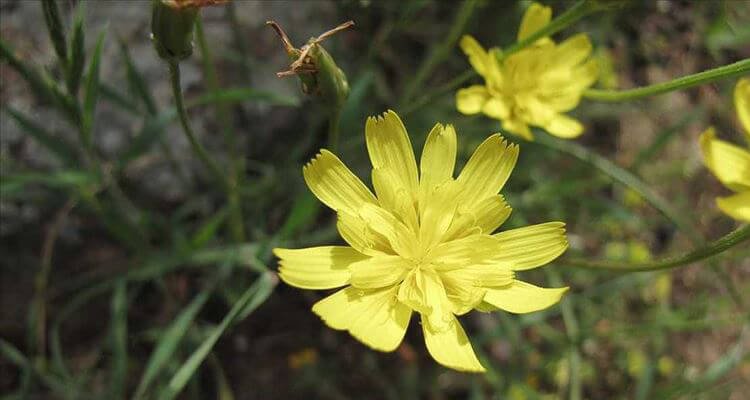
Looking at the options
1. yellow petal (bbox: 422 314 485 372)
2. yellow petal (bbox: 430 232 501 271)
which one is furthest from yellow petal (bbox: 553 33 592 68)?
yellow petal (bbox: 422 314 485 372)

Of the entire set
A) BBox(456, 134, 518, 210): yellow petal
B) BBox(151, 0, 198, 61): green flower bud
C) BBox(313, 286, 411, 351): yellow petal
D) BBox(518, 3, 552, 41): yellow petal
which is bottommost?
BBox(313, 286, 411, 351): yellow petal

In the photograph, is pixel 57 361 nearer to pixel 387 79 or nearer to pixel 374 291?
pixel 374 291

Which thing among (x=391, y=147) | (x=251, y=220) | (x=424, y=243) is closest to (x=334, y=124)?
(x=391, y=147)

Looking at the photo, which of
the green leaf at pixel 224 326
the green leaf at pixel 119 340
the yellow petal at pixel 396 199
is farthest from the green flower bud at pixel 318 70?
the green leaf at pixel 119 340

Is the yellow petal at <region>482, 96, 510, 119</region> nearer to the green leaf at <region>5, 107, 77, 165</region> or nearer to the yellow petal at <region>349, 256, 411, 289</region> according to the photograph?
the yellow petal at <region>349, 256, 411, 289</region>

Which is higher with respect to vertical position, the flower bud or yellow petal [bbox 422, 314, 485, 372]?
the flower bud

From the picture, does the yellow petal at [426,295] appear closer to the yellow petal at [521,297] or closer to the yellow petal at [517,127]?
the yellow petal at [521,297]

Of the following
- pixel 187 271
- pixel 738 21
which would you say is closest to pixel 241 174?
pixel 187 271
